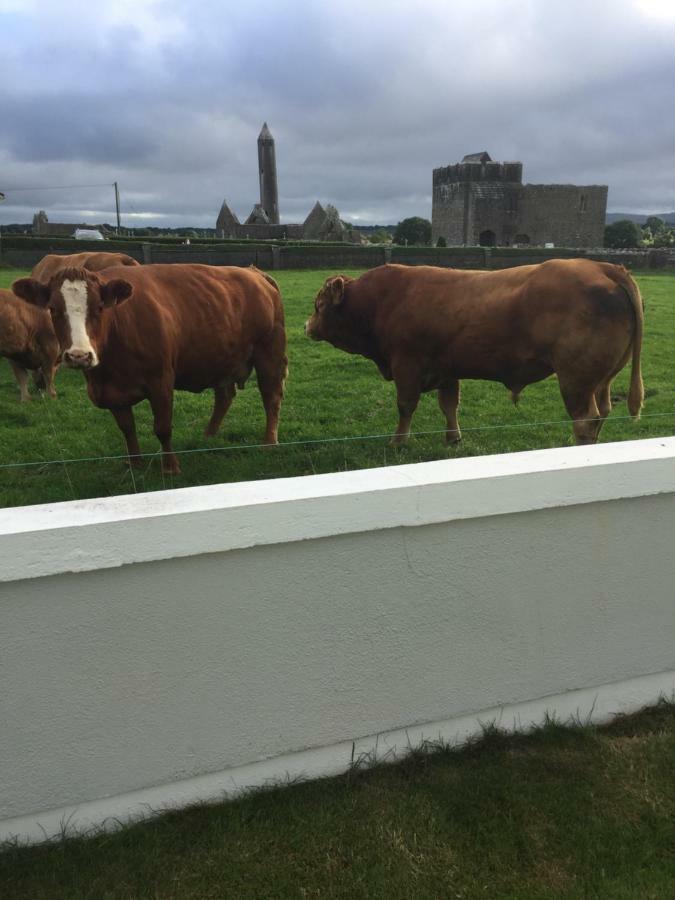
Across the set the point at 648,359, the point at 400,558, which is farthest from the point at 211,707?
the point at 648,359

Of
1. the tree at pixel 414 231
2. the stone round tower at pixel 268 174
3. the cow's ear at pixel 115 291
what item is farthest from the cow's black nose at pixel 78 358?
the stone round tower at pixel 268 174

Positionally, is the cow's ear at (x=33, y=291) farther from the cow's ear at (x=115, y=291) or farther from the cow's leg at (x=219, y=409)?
the cow's leg at (x=219, y=409)

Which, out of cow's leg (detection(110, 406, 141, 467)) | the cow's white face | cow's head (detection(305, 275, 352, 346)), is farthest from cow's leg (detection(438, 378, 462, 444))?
the cow's white face

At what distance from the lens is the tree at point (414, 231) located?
68250 mm

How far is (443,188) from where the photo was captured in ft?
213

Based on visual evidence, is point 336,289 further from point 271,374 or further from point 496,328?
point 496,328

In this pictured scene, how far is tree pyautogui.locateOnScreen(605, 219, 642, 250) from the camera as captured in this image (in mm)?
65438

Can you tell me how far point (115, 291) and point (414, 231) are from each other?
6911 centimetres

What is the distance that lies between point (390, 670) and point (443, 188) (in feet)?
223

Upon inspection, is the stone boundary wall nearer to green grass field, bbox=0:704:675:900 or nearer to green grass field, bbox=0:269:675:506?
green grass field, bbox=0:269:675:506

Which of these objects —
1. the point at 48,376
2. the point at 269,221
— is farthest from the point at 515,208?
the point at 48,376

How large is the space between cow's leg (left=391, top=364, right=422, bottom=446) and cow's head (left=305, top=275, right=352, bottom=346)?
659mm

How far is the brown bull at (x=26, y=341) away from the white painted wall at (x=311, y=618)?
5.97 meters

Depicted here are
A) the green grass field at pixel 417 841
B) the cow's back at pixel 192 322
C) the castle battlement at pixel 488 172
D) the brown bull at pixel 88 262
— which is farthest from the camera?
the castle battlement at pixel 488 172
